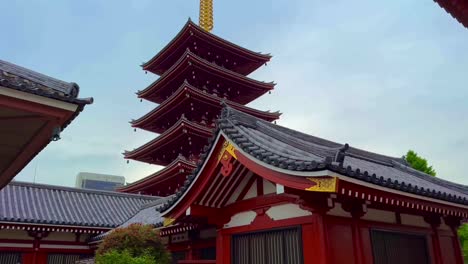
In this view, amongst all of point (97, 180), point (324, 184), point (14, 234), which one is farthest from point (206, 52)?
point (97, 180)

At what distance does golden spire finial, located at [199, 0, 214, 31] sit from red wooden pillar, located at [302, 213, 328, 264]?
97.6 ft

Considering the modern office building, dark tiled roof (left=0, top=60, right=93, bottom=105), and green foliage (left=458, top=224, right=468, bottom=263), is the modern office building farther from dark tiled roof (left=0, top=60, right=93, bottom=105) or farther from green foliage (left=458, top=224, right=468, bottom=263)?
dark tiled roof (left=0, top=60, right=93, bottom=105)

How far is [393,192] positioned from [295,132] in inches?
183

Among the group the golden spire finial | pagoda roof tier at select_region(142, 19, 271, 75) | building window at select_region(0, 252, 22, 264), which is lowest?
building window at select_region(0, 252, 22, 264)

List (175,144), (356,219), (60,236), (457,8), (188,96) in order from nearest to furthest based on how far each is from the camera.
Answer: (457,8) → (356,219) → (60,236) → (188,96) → (175,144)

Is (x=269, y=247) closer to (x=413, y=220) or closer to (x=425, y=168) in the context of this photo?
(x=413, y=220)

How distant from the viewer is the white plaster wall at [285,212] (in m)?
7.46

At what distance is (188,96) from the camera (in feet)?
76.3

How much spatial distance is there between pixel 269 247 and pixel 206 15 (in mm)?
30304

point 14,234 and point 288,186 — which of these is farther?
point 14,234

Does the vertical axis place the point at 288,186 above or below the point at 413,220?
above

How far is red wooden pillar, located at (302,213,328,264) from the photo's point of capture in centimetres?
683

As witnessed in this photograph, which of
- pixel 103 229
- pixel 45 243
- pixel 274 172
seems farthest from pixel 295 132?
pixel 45 243

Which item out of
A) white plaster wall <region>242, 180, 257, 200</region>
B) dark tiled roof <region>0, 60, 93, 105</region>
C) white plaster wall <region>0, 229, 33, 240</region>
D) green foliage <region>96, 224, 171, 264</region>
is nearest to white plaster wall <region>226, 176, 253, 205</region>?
white plaster wall <region>242, 180, 257, 200</region>
